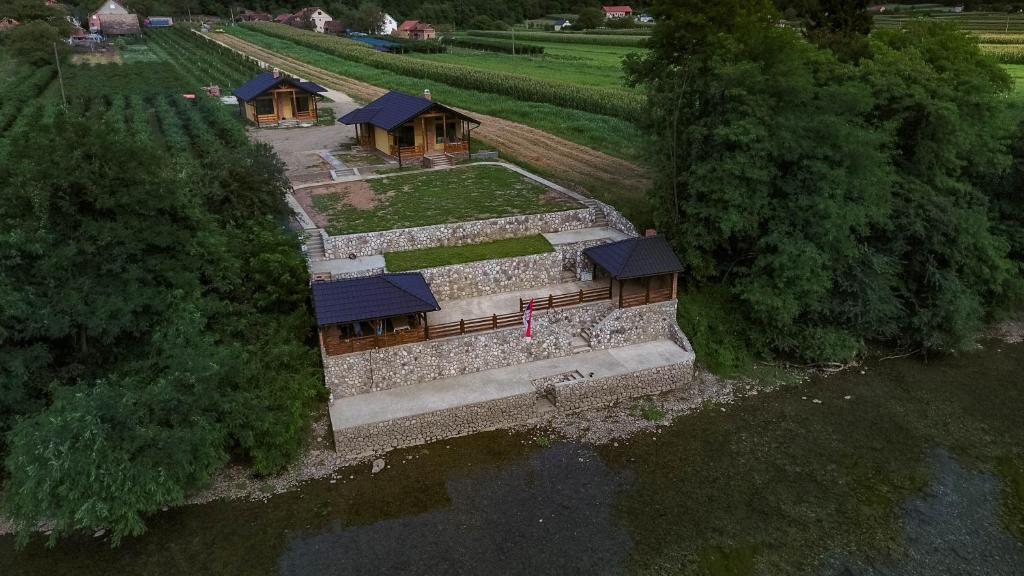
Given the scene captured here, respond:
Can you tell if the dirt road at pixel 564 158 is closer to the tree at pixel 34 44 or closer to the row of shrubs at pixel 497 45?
the row of shrubs at pixel 497 45

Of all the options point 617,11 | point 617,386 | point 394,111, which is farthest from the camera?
point 617,11

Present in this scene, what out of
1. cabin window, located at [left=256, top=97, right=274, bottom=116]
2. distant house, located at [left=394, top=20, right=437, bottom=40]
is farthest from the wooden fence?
distant house, located at [left=394, top=20, right=437, bottom=40]

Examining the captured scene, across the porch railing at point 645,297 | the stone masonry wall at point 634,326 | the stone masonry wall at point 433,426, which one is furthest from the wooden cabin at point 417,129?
the stone masonry wall at point 433,426

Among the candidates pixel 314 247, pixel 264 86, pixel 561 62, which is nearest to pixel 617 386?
pixel 314 247

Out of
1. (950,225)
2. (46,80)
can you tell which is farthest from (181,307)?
(46,80)

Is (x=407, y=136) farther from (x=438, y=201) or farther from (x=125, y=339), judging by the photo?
(x=125, y=339)
